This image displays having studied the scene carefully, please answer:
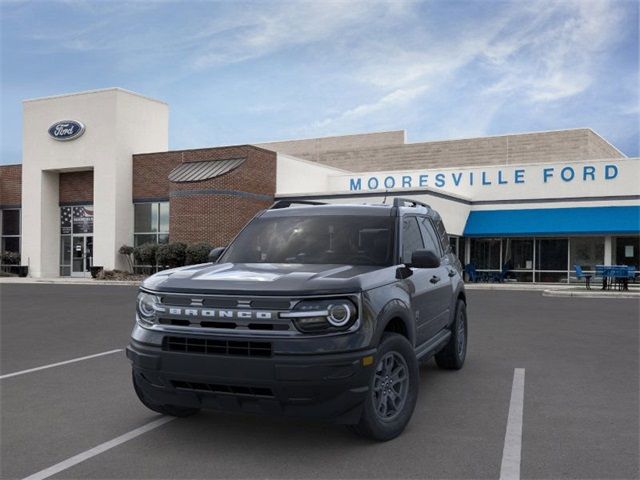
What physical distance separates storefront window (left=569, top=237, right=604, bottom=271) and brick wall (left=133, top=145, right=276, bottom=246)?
15.5 metres

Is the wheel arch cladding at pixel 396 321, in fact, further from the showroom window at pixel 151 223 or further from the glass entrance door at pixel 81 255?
the glass entrance door at pixel 81 255

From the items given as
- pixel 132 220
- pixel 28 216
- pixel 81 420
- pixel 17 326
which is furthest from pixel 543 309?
pixel 28 216

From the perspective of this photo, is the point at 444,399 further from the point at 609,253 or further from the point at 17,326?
the point at 609,253

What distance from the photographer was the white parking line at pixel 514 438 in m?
4.44

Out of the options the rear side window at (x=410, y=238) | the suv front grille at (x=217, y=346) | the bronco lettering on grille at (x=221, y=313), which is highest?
the rear side window at (x=410, y=238)

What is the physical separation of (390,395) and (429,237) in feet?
8.55

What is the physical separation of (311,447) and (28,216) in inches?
1469

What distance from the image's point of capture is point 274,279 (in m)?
4.74

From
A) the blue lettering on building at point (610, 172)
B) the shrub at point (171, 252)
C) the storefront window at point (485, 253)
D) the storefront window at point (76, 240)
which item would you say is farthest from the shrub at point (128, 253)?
the blue lettering on building at point (610, 172)

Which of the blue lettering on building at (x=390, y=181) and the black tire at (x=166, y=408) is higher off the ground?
the blue lettering on building at (x=390, y=181)

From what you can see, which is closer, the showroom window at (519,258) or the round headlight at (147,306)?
the round headlight at (147,306)

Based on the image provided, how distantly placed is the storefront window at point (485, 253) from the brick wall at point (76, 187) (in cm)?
2198

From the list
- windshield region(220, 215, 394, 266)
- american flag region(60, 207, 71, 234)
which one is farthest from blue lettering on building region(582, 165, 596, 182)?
american flag region(60, 207, 71, 234)

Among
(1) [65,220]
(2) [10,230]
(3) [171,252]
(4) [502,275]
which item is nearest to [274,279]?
(3) [171,252]
